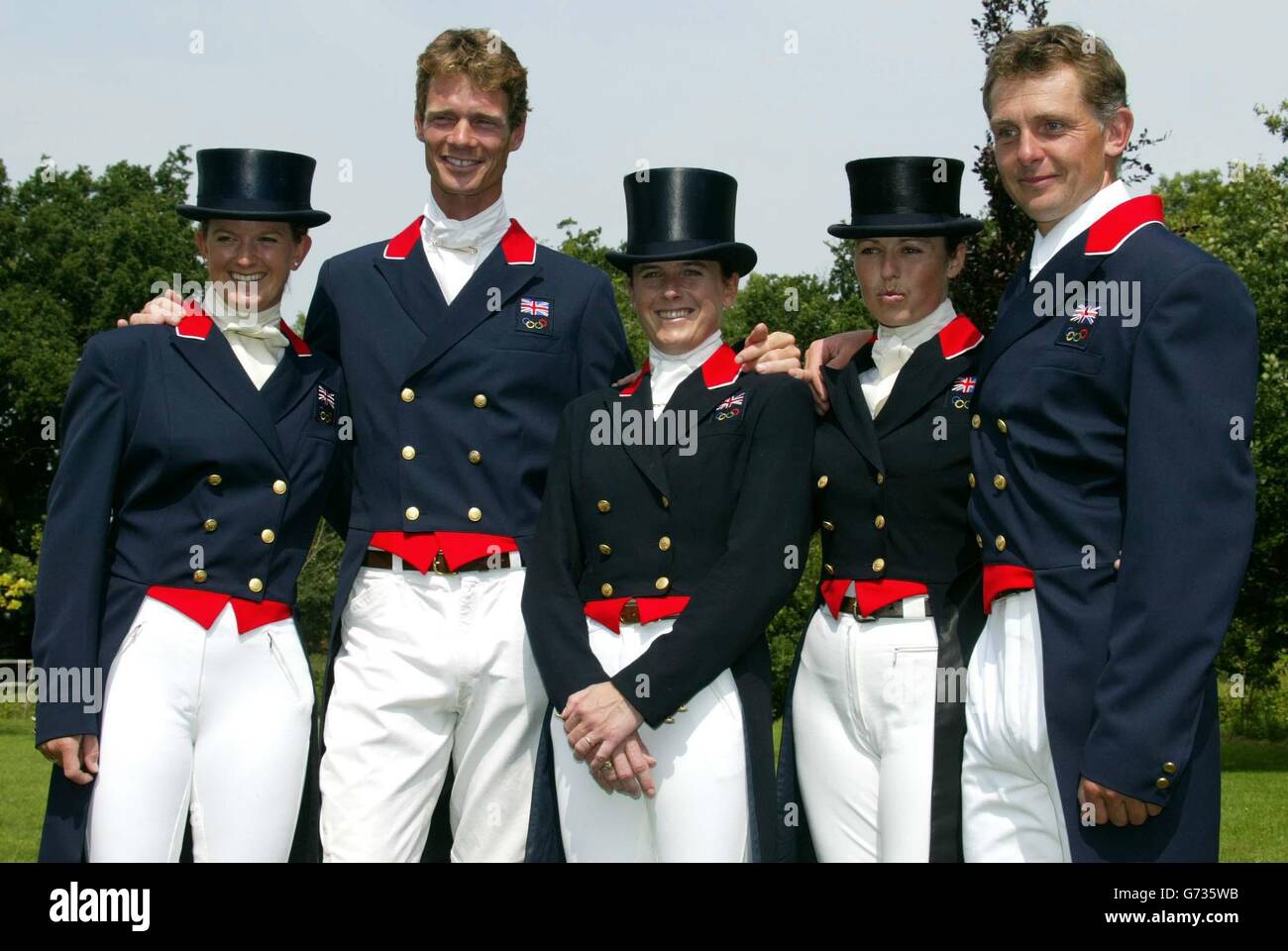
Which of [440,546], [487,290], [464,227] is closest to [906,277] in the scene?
[487,290]

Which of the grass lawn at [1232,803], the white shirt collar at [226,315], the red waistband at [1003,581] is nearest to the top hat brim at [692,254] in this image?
the white shirt collar at [226,315]

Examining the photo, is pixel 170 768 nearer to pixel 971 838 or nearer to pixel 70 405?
pixel 70 405

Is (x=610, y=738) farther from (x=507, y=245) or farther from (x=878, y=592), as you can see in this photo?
(x=507, y=245)

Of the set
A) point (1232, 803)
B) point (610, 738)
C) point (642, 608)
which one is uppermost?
point (642, 608)

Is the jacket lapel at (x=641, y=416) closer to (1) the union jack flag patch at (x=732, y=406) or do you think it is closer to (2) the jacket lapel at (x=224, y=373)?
(1) the union jack flag patch at (x=732, y=406)

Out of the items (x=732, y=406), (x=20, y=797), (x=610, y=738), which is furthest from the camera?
(x=20, y=797)

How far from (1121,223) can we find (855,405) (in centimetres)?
122

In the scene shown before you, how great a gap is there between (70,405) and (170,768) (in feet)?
4.47

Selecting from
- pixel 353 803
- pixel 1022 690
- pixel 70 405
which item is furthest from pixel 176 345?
pixel 1022 690

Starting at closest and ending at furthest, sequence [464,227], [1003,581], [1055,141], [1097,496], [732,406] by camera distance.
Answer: [1097,496] → [1003,581] → [1055,141] → [732,406] → [464,227]

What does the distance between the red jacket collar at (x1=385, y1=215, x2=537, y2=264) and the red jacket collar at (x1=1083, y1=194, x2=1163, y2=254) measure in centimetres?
218

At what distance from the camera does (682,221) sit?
5.29m

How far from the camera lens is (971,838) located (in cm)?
454

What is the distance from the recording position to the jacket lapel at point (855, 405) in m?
5.17
